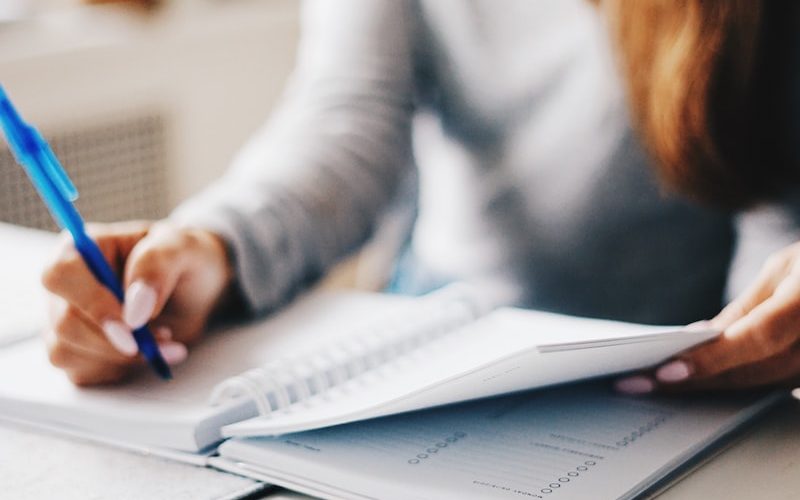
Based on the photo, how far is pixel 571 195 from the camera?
38.7 inches

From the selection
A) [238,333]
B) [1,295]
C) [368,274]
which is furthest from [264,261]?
[368,274]

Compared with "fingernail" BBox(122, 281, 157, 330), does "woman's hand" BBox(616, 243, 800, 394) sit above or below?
above

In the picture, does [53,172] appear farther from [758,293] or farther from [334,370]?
[758,293]

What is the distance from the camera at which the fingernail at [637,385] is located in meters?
0.62

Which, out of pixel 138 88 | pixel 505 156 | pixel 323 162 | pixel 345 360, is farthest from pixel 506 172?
pixel 138 88

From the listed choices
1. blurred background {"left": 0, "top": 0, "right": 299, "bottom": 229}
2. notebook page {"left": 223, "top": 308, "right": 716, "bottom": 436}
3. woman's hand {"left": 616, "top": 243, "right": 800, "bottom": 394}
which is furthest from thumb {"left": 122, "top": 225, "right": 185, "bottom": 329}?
blurred background {"left": 0, "top": 0, "right": 299, "bottom": 229}

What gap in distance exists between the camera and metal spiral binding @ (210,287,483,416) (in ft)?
1.99

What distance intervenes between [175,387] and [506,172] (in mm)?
470

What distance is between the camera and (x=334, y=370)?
63 centimetres

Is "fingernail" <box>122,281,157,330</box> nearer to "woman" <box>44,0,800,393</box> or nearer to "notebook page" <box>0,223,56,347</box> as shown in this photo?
"woman" <box>44,0,800,393</box>

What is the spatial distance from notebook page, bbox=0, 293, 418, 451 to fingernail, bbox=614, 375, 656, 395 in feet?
0.65

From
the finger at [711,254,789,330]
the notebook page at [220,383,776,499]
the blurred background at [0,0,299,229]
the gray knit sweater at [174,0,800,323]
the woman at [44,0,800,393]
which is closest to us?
the notebook page at [220,383,776,499]

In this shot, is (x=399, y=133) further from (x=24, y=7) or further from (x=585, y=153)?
(x=24, y=7)

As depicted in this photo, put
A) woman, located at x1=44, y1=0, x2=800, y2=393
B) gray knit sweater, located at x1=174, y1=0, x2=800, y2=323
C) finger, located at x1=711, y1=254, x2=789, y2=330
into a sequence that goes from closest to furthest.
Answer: finger, located at x1=711, y1=254, x2=789, y2=330, woman, located at x1=44, y1=0, x2=800, y2=393, gray knit sweater, located at x1=174, y1=0, x2=800, y2=323
